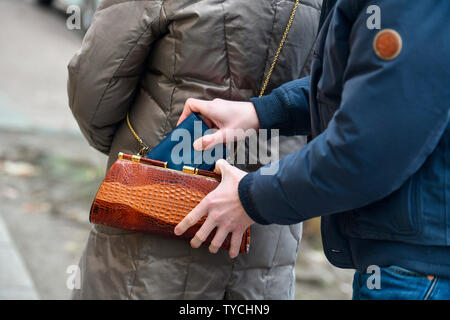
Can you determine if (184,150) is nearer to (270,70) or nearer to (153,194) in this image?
(153,194)

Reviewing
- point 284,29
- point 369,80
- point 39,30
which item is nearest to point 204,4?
point 284,29

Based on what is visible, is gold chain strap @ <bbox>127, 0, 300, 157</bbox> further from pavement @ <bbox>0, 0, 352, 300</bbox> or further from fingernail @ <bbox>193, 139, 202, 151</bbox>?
pavement @ <bbox>0, 0, 352, 300</bbox>

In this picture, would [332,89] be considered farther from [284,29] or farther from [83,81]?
[83,81]

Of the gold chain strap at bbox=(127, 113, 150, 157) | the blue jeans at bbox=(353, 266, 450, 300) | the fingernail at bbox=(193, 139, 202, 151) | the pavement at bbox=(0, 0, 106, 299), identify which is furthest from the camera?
the pavement at bbox=(0, 0, 106, 299)

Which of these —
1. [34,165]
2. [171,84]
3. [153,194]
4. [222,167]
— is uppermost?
[171,84]

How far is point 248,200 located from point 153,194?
0.35 m

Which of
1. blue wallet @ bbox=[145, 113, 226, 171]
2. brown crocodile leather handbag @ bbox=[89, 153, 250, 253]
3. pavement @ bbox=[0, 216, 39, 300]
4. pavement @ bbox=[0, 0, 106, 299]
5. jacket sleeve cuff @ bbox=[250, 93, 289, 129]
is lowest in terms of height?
pavement @ bbox=[0, 0, 106, 299]

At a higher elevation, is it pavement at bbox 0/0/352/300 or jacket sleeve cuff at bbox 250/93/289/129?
jacket sleeve cuff at bbox 250/93/289/129

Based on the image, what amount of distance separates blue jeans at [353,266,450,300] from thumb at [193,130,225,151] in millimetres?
568

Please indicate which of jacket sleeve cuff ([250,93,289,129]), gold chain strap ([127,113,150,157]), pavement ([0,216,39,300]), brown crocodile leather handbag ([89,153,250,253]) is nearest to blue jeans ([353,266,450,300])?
brown crocodile leather handbag ([89,153,250,253])

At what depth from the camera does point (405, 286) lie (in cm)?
121

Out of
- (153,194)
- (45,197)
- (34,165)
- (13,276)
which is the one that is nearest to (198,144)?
(153,194)

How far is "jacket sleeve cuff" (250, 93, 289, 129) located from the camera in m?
1.66
